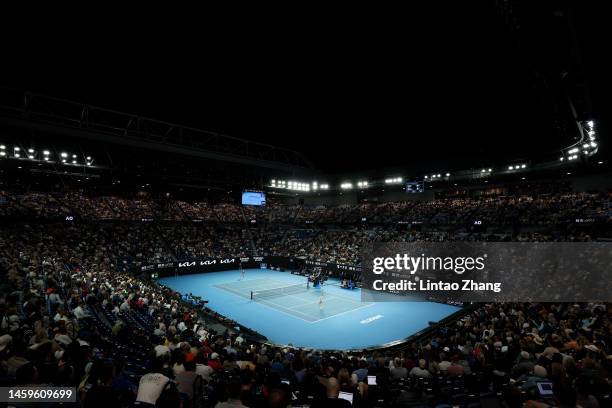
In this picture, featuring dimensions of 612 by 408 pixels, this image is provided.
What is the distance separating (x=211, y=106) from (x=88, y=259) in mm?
18462

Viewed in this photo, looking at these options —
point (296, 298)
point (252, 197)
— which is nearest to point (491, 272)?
point (296, 298)

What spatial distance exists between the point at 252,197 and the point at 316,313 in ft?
69.5

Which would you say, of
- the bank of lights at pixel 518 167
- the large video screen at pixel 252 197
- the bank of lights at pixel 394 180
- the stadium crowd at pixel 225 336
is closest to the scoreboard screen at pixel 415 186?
the bank of lights at pixel 394 180

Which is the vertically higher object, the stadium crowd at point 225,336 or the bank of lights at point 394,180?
the bank of lights at point 394,180

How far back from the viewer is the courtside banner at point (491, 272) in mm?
18656

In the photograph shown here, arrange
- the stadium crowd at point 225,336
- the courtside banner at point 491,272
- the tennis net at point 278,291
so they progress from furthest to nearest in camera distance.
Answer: the tennis net at point 278,291, the courtside banner at point 491,272, the stadium crowd at point 225,336

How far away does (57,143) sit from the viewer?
2298 centimetres

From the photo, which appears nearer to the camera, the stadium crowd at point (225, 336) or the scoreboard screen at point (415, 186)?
the stadium crowd at point (225, 336)

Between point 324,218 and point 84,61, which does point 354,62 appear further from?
point 324,218

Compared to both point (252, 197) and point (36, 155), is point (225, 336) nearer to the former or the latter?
point (36, 155)

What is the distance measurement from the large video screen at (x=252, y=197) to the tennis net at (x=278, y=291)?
44.2 feet

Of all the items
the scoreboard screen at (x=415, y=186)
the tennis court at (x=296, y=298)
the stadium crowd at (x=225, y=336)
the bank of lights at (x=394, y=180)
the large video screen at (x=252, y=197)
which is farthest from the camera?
the bank of lights at (x=394, y=180)

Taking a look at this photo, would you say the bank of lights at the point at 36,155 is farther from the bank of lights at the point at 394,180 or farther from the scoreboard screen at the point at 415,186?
the scoreboard screen at the point at 415,186

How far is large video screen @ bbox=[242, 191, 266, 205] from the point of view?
125ft
